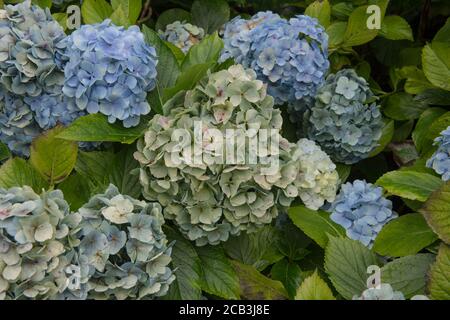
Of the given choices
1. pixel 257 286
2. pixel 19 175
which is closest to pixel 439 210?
pixel 257 286

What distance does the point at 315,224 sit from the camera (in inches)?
64.5

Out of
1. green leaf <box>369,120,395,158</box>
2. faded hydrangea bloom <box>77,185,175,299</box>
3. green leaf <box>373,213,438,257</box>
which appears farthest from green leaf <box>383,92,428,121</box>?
faded hydrangea bloom <box>77,185,175,299</box>

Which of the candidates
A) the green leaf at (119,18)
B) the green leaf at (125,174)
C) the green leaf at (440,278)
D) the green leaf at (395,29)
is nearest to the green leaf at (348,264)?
the green leaf at (440,278)

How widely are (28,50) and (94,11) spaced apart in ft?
0.89

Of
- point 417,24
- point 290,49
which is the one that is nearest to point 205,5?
point 290,49

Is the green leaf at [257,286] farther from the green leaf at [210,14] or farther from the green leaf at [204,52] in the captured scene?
the green leaf at [210,14]

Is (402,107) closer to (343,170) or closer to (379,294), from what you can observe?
(343,170)

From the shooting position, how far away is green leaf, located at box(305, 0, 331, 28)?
79.1 inches

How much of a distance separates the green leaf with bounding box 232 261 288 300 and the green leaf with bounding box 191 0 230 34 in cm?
94

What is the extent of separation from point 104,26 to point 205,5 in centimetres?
69

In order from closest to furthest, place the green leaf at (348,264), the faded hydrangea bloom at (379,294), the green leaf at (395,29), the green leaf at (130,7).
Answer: the faded hydrangea bloom at (379,294) < the green leaf at (348,264) < the green leaf at (130,7) < the green leaf at (395,29)

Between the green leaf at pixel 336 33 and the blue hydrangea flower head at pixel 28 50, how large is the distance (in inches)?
28.6

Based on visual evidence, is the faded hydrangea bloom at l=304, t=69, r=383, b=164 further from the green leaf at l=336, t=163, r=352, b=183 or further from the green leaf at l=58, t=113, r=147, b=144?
the green leaf at l=58, t=113, r=147, b=144

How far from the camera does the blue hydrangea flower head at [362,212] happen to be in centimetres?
166
